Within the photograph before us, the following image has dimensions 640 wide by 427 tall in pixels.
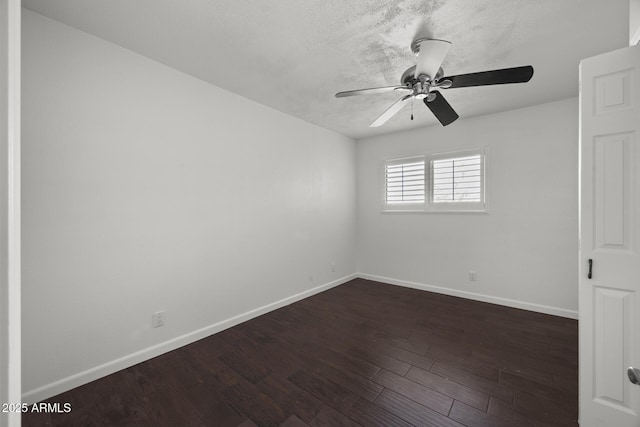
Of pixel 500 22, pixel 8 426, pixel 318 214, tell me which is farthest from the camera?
pixel 318 214

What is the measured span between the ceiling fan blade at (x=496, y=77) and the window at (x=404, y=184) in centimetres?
236

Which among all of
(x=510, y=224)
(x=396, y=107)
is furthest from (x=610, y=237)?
(x=510, y=224)

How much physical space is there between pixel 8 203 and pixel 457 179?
13.9 ft

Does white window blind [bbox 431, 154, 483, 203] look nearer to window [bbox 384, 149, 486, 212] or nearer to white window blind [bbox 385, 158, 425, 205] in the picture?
window [bbox 384, 149, 486, 212]

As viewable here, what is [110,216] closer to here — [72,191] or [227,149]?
[72,191]

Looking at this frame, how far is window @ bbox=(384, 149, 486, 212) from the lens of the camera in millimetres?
3645

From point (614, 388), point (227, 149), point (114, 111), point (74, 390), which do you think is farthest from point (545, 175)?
point (74, 390)

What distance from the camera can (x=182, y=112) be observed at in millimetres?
2465

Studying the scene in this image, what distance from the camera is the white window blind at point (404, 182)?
4.12 metres

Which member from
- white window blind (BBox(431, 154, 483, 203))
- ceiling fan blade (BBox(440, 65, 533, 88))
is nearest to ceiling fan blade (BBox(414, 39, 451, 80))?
ceiling fan blade (BBox(440, 65, 533, 88))

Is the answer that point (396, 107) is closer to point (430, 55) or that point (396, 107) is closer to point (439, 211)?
point (430, 55)

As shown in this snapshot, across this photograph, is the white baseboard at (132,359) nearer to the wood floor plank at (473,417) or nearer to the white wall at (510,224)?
the wood floor plank at (473,417)

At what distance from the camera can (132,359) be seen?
2.12 m

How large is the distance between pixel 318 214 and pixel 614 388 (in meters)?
3.23
